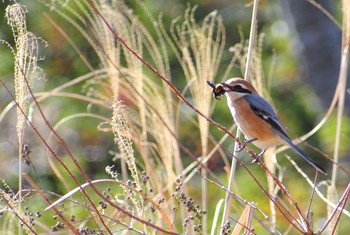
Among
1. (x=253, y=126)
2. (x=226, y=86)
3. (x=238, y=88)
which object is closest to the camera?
(x=226, y=86)

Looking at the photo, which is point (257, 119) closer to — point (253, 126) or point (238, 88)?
point (253, 126)

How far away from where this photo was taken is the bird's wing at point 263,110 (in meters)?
3.40

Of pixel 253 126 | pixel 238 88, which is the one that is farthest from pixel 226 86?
pixel 253 126

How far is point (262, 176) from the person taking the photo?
5809 mm

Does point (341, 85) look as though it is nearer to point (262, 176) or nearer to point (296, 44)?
point (262, 176)

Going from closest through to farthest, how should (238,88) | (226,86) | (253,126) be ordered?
(226,86) → (238,88) → (253,126)

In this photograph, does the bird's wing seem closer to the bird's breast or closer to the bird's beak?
the bird's breast

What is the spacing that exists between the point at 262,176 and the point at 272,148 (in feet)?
7.83

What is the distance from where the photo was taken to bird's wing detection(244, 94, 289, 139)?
11.2 ft

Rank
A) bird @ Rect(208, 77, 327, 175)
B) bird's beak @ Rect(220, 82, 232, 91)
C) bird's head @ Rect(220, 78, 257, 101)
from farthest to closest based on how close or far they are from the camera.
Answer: bird @ Rect(208, 77, 327, 175)
bird's head @ Rect(220, 78, 257, 101)
bird's beak @ Rect(220, 82, 232, 91)

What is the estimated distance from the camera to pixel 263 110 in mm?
3451

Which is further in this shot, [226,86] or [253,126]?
[253,126]

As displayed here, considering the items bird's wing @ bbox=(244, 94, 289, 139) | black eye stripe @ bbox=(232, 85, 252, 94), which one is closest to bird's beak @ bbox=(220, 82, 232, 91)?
black eye stripe @ bbox=(232, 85, 252, 94)

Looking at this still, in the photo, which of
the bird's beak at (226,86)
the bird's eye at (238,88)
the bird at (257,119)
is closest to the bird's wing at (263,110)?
the bird at (257,119)
